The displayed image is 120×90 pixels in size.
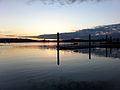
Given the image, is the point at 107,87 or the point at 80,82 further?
the point at 80,82

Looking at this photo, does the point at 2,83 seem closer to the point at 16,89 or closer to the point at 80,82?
the point at 16,89

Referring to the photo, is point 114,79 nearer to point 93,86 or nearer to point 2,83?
point 93,86

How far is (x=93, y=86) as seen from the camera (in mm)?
17094

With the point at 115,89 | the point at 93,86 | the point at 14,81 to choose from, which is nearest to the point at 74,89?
the point at 93,86

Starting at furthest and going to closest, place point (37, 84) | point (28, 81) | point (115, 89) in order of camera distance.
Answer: point (28, 81) → point (37, 84) → point (115, 89)

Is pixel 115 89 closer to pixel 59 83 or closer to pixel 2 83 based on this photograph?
pixel 59 83

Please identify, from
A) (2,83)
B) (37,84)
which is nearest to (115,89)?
(37,84)

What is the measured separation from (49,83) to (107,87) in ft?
14.7

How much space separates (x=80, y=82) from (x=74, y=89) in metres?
2.58

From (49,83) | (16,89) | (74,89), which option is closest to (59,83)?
(49,83)

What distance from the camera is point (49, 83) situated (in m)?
18.3

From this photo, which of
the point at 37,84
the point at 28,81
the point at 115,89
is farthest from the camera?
the point at 28,81

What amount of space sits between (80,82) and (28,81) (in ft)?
13.8

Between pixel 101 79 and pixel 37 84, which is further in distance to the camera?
pixel 101 79
